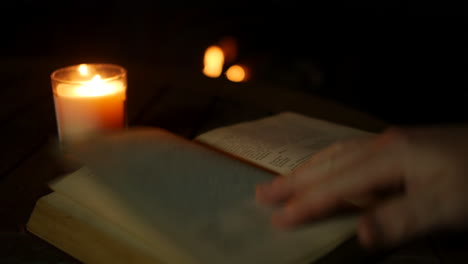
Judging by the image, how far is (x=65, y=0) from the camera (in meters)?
2.33

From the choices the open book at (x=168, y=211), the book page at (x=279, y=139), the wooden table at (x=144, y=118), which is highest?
the open book at (x=168, y=211)

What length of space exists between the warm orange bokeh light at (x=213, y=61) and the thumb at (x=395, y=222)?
1799 millimetres

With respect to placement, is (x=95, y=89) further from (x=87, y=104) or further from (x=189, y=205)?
(x=189, y=205)

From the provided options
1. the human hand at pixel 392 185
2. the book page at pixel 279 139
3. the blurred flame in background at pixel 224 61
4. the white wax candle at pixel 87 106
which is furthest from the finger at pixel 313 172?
the blurred flame in background at pixel 224 61

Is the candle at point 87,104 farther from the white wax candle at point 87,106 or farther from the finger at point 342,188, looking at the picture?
the finger at point 342,188

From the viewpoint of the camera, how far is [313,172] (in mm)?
454

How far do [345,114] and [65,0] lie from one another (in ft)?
6.08

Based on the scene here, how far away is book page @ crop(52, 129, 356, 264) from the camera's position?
0.42 m

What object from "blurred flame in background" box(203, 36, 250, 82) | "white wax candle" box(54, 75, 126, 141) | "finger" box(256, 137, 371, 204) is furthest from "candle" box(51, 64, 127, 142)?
"blurred flame in background" box(203, 36, 250, 82)

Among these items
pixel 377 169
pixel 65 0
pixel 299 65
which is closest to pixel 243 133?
pixel 377 169

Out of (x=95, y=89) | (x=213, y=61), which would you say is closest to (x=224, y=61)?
(x=213, y=61)

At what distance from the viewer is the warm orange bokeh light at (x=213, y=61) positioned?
2196 millimetres

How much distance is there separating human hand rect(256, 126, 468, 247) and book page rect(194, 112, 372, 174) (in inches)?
5.4

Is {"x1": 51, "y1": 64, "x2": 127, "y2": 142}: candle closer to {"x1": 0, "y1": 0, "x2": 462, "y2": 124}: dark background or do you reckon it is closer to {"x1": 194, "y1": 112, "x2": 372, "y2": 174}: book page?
{"x1": 194, "y1": 112, "x2": 372, "y2": 174}: book page
